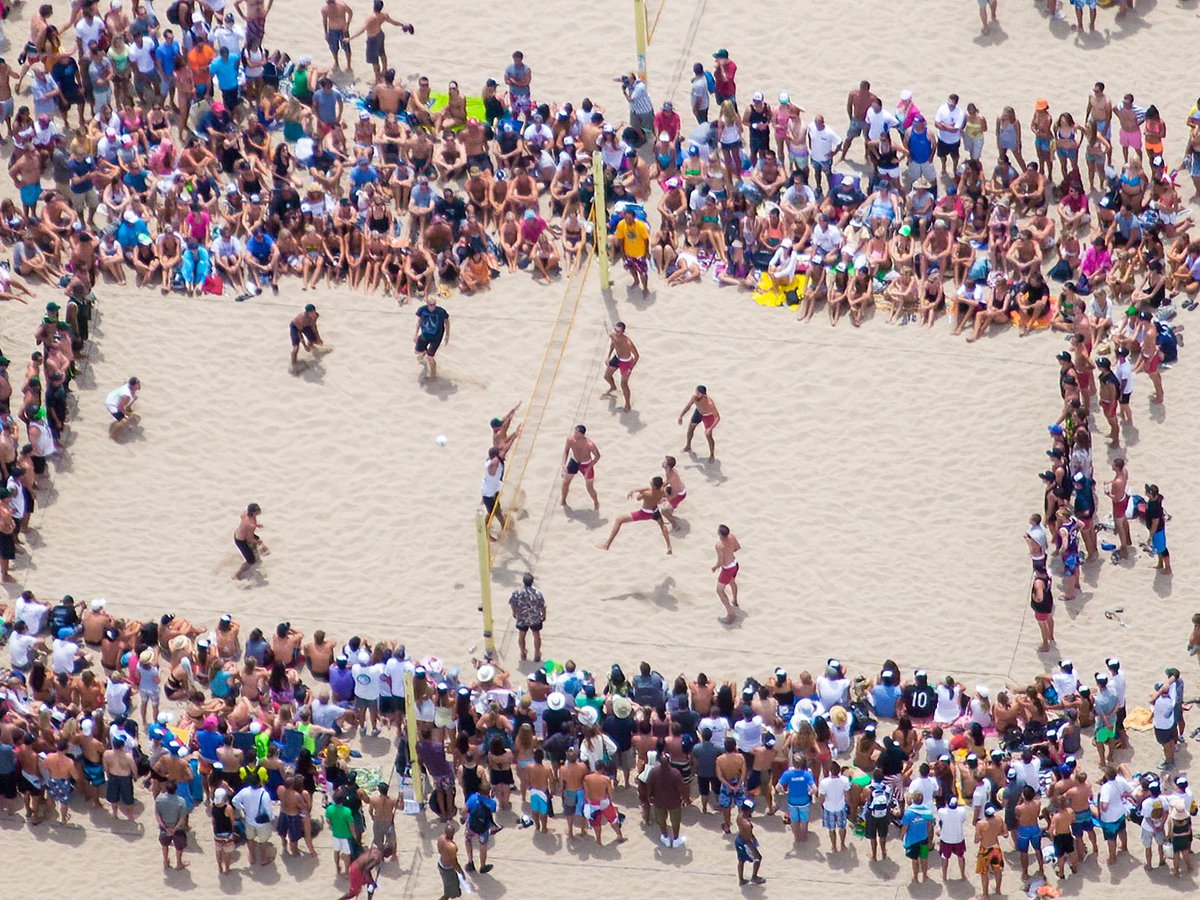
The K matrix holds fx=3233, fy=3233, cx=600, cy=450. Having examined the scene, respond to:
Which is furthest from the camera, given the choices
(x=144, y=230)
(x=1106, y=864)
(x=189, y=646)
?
(x=144, y=230)

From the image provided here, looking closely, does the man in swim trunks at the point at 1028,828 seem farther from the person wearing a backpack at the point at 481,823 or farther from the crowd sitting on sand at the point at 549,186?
the crowd sitting on sand at the point at 549,186

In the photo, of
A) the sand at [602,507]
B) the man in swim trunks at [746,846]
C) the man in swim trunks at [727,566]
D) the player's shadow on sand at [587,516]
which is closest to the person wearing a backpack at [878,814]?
the sand at [602,507]

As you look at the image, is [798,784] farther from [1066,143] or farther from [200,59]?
[200,59]

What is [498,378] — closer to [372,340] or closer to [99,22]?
A: [372,340]

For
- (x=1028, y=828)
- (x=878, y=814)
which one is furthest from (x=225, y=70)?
(x=1028, y=828)

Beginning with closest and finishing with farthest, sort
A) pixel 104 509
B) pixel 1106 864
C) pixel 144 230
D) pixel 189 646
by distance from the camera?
1. pixel 1106 864
2. pixel 189 646
3. pixel 104 509
4. pixel 144 230

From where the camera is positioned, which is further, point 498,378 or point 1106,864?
point 498,378

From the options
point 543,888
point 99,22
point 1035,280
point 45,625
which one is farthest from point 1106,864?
point 99,22

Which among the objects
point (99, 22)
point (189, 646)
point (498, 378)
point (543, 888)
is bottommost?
point (543, 888)
